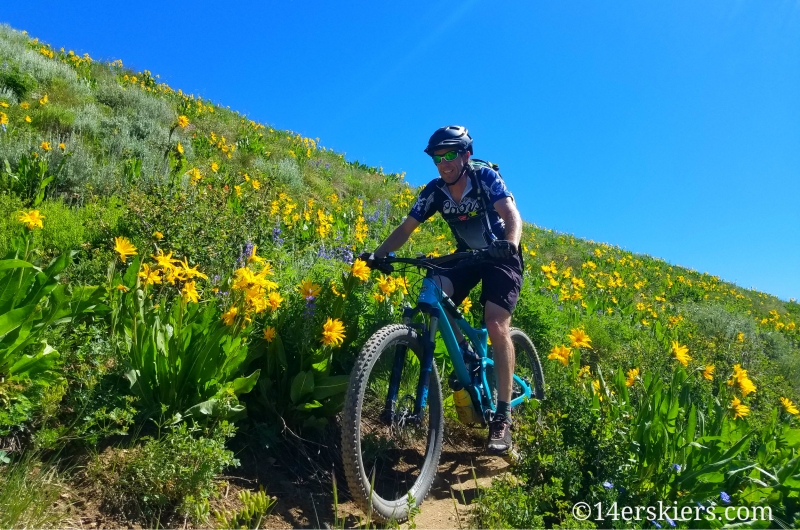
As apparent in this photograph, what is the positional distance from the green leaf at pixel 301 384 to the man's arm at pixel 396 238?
109 centimetres

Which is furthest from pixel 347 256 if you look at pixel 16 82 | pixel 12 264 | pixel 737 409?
pixel 16 82

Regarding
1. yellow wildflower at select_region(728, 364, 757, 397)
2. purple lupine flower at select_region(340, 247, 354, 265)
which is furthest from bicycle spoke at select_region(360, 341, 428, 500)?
yellow wildflower at select_region(728, 364, 757, 397)

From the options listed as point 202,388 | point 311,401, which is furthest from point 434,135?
point 202,388

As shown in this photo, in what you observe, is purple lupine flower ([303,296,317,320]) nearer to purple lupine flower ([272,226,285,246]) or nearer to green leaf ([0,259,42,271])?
green leaf ([0,259,42,271])

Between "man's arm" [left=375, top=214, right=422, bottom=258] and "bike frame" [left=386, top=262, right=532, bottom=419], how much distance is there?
481 millimetres

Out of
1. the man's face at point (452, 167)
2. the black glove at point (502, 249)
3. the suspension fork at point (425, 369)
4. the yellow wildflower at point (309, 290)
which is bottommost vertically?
the suspension fork at point (425, 369)

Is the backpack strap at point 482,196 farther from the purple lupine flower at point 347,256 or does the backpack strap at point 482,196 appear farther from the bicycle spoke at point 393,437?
the purple lupine flower at point 347,256

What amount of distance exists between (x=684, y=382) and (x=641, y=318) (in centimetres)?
574

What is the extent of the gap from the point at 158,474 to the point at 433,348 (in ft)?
6.02

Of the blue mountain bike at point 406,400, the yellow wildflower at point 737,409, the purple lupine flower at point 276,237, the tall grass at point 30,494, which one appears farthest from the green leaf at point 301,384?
the yellow wildflower at point 737,409

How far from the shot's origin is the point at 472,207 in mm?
4129

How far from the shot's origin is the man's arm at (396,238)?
3936 mm

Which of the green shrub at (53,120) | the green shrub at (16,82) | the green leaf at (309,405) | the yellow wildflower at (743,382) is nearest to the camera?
the green leaf at (309,405)

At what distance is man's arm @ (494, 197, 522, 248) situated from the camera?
12.2ft
